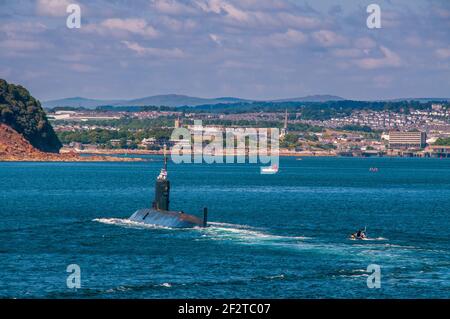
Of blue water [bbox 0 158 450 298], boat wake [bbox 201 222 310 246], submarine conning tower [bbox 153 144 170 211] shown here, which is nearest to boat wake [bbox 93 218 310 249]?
boat wake [bbox 201 222 310 246]

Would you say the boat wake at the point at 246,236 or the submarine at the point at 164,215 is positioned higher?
the submarine at the point at 164,215

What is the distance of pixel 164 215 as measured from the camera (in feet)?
272

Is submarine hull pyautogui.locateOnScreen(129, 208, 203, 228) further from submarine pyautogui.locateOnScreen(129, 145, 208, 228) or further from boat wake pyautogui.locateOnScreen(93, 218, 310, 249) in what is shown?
boat wake pyautogui.locateOnScreen(93, 218, 310, 249)

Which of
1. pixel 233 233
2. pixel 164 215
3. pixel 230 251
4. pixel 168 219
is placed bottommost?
pixel 233 233

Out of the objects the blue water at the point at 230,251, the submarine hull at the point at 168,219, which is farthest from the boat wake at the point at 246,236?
the submarine hull at the point at 168,219

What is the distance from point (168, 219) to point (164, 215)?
2.01m

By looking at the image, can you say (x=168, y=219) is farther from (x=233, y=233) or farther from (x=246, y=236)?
(x=246, y=236)

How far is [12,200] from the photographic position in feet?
415

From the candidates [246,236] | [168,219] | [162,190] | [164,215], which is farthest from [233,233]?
[162,190]

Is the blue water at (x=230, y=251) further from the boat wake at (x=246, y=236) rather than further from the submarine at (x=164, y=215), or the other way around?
the submarine at (x=164, y=215)

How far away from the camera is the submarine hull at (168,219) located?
259 feet
